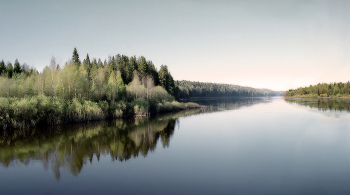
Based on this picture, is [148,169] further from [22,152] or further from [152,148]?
[22,152]

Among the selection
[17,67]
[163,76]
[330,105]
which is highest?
[17,67]

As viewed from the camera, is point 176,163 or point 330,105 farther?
point 330,105

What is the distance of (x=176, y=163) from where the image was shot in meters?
14.2

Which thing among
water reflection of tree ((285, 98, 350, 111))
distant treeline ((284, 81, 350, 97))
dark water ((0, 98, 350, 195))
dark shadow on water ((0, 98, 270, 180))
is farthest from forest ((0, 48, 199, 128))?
distant treeline ((284, 81, 350, 97))

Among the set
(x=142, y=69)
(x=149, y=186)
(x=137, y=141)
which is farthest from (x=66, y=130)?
(x=142, y=69)

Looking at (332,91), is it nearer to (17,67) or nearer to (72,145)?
(72,145)

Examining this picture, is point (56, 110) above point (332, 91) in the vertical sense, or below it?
below

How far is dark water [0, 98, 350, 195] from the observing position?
419 inches

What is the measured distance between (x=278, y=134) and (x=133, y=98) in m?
29.9

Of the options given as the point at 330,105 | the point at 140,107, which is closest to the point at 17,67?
the point at 140,107

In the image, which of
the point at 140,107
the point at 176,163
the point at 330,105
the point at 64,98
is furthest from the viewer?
the point at 330,105

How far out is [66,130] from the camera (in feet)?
83.2

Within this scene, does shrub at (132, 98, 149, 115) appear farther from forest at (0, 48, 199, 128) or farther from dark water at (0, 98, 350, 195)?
dark water at (0, 98, 350, 195)

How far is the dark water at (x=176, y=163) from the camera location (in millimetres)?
10633
